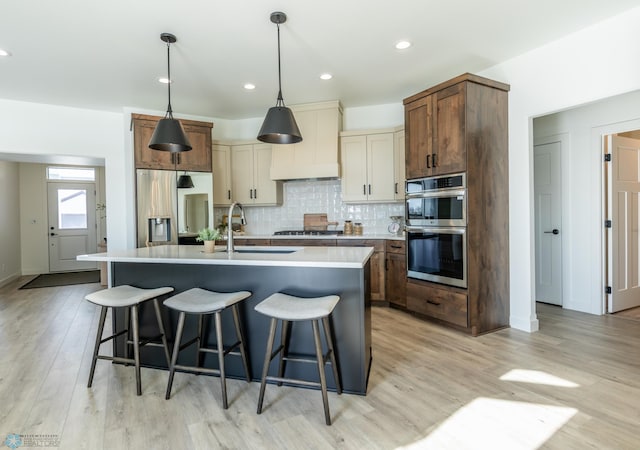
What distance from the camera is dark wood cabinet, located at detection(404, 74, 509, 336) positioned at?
330cm

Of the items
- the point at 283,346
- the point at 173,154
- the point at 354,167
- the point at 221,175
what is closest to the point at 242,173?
the point at 221,175

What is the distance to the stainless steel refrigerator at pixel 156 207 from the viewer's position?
4.39 metres

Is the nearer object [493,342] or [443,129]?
[493,342]

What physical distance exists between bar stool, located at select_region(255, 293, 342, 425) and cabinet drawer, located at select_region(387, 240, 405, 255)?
210cm

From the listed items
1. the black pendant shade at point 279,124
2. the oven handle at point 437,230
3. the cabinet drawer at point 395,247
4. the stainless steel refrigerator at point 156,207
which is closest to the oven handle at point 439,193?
the oven handle at point 437,230

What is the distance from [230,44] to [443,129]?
7.20 feet

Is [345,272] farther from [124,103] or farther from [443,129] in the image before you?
[124,103]

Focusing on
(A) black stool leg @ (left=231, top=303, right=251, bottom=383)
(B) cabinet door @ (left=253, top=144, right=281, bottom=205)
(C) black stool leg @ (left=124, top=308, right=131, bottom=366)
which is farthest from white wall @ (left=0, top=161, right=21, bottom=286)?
(A) black stool leg @ (left=231, top=303, right=251, bottom=383)

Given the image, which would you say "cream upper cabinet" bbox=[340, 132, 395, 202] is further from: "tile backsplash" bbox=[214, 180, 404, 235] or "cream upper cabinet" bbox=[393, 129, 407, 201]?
"tile backsplash" bbox=[214, 180, 404, 235]

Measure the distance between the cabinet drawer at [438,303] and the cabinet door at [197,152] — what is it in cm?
316

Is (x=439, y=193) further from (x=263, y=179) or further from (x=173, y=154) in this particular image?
(x=173, y=154)

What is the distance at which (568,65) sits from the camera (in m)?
3.09

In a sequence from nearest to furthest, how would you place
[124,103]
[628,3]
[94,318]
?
[628,3] → [94,318] → [124,103]

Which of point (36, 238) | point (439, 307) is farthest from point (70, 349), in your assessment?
point (36, 238)
